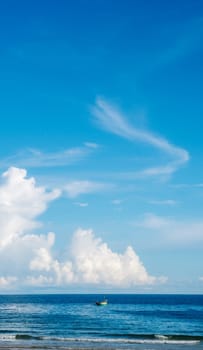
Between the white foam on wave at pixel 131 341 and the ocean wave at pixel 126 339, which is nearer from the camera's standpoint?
the white foam on wave at pixel 131 341

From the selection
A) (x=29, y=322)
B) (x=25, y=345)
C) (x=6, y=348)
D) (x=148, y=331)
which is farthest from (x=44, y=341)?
(x=29, y=322)

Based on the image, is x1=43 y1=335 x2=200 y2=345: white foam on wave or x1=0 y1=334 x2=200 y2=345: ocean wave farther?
x1=0 y1=334 x2=200 y2=345: ocean wave

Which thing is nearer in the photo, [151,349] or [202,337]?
[151,349]

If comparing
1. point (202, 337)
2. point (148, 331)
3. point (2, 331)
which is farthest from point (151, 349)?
point (2, 331)

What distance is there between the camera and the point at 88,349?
49.8 m

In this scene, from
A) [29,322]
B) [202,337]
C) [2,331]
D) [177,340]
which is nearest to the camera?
[177,340]

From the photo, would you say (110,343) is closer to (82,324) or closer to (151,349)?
(151,349)

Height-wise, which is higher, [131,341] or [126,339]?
[126,339]

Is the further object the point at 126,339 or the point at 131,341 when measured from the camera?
the point at 126,339

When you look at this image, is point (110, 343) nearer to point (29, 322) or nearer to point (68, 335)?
point (68, 335)

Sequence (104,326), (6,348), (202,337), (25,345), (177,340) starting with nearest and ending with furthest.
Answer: (6,348)
(25,345)
(177,340)
(202,337)
(104,326)

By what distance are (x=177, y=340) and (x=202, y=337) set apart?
6294 mm

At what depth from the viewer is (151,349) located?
50656 millimetres

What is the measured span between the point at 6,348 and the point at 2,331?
74.6 feet
